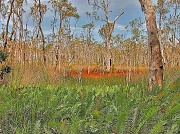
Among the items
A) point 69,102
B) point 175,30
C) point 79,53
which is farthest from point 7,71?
point 79,53

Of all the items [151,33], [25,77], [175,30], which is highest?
[175,30]

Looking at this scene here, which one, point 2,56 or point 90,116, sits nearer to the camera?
point 90,116

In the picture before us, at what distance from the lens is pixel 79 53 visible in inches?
1788

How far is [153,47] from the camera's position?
12.4ft

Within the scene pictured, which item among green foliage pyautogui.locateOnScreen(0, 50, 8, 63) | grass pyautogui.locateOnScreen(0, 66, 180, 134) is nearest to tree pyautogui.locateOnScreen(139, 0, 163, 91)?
grass pyautogui.locateOnScreen(0, 66, 180, 134)

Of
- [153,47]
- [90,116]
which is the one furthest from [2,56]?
[90,116]

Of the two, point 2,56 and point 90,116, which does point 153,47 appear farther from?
point 2,56

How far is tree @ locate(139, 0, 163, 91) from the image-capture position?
358 centimetres

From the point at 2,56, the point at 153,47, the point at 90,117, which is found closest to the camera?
the point at 90,117

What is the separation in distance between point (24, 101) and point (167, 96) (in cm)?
88

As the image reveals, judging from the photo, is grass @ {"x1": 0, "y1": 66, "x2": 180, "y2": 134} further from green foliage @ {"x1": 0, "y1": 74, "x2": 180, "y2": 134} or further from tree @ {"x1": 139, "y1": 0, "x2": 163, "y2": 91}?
tree @ {"x1": 139, "y1": 0, "x2": 163, "y2": 91}

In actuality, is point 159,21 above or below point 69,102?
above

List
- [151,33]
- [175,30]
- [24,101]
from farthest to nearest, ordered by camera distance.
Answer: [175,30] → [151,33] → [24,101]

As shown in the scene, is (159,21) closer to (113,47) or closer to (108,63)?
(108,63)
